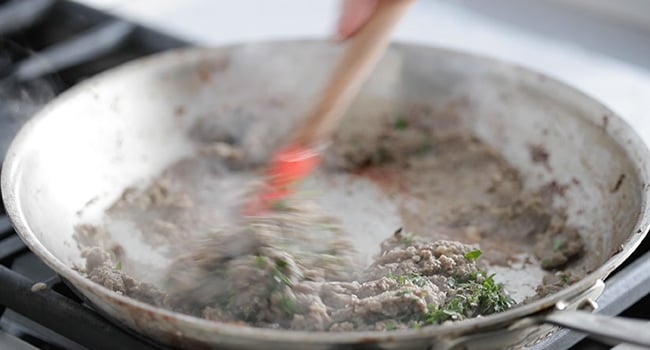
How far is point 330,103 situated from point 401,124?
20 cm

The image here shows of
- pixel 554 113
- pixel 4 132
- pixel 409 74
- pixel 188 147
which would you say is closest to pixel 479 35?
pixel 409 74

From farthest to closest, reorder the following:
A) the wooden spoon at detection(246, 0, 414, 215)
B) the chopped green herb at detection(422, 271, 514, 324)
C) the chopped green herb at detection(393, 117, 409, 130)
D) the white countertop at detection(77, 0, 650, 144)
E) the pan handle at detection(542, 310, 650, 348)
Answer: the white countertop at detection(77, 0, 650, 144) → the chopped green herb at detection(393, 117, 409, 130) → the wooden spoon at detection(246, 0, 414, 215) → the chopped green herb at detection(422, 271, 514, 324) → the pan handle at detection(542, 310, 650, 348)

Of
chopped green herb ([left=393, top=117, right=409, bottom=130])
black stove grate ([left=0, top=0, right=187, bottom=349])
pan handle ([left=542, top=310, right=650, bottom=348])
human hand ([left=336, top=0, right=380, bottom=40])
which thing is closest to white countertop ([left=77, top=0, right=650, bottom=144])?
black stove grate ([left=0, top=0, right=187, bottom=349])

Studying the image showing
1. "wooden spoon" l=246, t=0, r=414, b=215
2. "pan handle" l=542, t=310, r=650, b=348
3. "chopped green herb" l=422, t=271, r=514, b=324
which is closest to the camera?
"pan handle" l=542, t=310, r=650, b=348

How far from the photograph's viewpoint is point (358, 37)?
1.15m

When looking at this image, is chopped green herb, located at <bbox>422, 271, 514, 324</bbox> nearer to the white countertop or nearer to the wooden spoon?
the wooden spoon

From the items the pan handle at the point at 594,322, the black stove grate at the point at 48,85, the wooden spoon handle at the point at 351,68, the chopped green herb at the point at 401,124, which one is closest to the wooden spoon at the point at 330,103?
the wooden spoon handle at the point at 351,68

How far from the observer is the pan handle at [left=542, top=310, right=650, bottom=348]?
2.22 ft

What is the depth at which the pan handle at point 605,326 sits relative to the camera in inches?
26.7

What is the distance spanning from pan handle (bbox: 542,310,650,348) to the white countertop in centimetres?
73

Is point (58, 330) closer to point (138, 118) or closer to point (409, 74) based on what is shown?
point (138, 118)

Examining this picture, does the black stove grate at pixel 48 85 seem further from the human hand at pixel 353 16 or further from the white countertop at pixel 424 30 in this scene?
the human hand at pixel 353 16

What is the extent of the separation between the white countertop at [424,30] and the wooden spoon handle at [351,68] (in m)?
0.36

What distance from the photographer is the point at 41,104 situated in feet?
4.38
